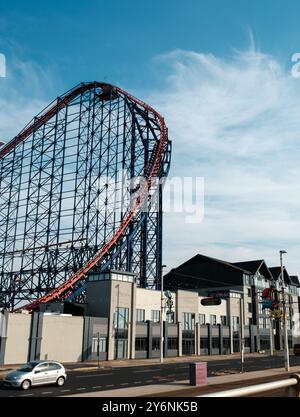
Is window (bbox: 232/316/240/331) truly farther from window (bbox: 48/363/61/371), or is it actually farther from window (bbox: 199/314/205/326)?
window (bbox: 48/363/61/371)

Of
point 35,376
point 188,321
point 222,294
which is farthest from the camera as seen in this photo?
point 222,294

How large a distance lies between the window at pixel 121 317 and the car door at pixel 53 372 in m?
30.2

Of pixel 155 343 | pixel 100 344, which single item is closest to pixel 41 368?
pixel 100 344

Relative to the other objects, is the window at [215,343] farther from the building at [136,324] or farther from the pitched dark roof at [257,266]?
the pitched dark roof at [257,266]

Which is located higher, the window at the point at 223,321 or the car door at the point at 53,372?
the window at the point at 223,321

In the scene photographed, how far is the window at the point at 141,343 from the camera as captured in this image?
197 ft

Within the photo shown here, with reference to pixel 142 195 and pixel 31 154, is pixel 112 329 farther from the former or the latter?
pixel 31 154

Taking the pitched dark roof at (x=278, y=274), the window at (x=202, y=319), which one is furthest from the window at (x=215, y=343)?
the pitched dark roof at (x=278, y=274)

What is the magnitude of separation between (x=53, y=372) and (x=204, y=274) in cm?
7816

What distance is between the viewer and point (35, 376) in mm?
26312

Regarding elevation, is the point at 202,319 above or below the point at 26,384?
above

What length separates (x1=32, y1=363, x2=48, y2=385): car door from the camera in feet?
86.3

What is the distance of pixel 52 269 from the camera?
6400 centimetres

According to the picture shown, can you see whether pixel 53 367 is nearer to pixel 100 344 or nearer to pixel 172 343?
pixel 100 344
